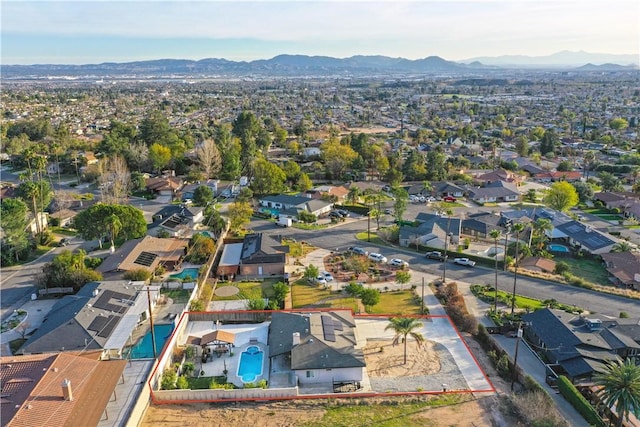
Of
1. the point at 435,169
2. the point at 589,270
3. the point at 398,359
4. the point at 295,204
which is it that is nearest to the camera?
the point at 398,359

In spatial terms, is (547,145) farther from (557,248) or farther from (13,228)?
(13,228)

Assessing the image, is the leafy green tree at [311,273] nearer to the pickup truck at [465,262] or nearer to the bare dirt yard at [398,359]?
the bare dirt yard at [398,359]

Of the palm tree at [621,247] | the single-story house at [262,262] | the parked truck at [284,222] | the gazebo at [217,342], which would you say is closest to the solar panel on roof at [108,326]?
the gazebo at [217,342]

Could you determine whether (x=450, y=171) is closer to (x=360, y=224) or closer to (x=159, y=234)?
(x=360, y=224)

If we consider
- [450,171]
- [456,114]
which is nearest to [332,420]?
[450,171]

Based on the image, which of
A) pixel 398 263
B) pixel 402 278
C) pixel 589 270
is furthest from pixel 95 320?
pixel 589 270

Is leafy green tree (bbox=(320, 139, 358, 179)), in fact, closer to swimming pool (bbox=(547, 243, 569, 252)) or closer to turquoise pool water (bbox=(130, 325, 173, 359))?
swimming pool (bbox=(547, 243, 569, 252))
